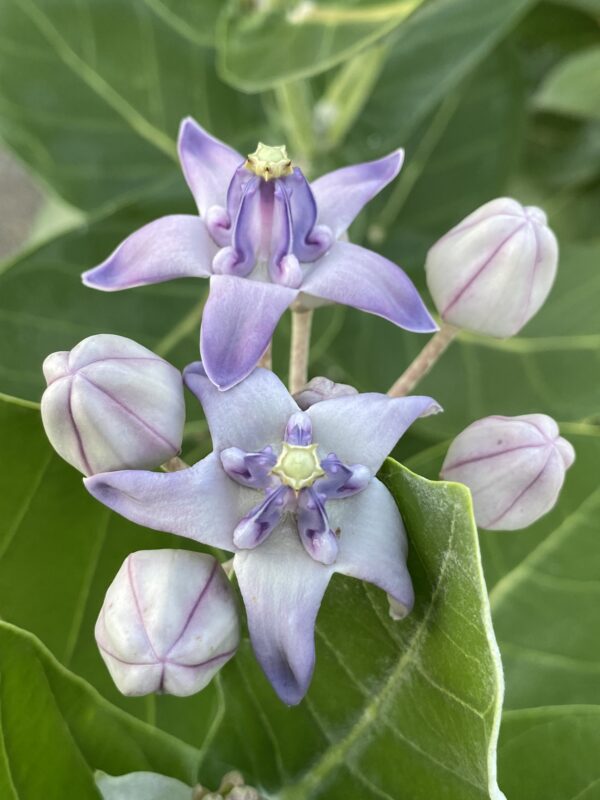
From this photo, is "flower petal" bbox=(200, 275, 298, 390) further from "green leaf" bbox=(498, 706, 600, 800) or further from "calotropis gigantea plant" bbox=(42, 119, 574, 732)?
"green leaf" bbox=(498, 706, 600, 800)

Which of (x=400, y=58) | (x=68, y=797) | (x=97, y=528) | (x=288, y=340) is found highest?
(x=400, y=58)

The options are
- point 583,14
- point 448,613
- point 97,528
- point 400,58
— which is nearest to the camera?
point 448,613

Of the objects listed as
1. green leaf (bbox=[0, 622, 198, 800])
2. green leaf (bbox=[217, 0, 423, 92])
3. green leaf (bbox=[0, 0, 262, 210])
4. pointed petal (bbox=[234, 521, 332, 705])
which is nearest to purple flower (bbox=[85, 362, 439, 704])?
pointed petal (bbox=[234, 521, 332, 705])

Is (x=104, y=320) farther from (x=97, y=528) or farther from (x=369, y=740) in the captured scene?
(x=369, y=740)

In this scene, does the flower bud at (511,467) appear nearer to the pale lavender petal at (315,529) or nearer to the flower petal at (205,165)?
the pale lavender petal at (315,529)

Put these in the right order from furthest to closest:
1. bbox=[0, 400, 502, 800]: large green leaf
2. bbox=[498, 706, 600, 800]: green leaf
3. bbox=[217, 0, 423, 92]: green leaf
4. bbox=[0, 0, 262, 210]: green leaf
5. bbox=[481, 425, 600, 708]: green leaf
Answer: bbox=[0, 0, 262, 210]: green leaf → bbox=[217, 0, 423, 92]: green leaf → bbox=[481, 425, 600, 708]: green leaf → bbox=[498, 706, 600, 800]: green leaf → bbox=[0, 400, 502, 800]: large green leaf

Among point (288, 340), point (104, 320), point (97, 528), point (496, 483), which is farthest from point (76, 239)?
point (496, 483)
